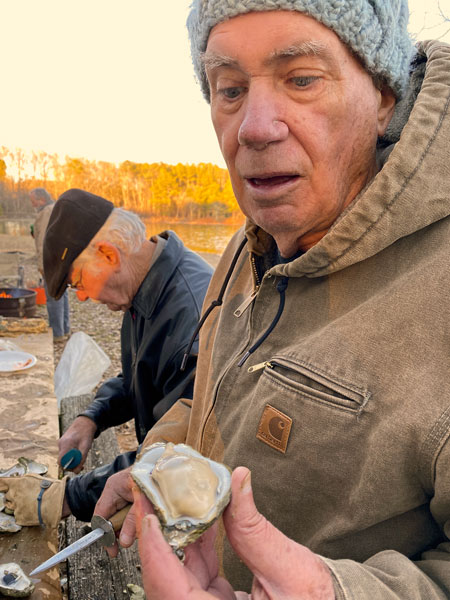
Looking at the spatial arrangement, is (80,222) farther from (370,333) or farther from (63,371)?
(63,371)

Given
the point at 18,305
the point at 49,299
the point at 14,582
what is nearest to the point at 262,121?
the point at 14,582

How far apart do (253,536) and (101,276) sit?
237cm

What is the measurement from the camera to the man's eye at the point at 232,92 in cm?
126

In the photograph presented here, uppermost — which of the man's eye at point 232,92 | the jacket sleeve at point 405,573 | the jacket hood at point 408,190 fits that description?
the man's eye at point 232,92

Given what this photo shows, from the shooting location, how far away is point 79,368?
18.7 ft

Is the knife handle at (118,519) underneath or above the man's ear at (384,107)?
underneath

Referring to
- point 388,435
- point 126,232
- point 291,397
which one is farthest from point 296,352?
point 126,232

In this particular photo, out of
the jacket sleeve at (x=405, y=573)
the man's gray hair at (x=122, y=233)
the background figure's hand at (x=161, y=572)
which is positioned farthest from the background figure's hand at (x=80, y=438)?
the jacket sleeve at (x=405, y=573)

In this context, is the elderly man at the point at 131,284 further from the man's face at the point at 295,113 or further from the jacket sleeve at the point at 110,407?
the man's face at the point at 295,113

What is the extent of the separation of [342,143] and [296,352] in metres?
0.56

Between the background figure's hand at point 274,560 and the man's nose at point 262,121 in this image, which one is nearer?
the background figure's hand at point 274,560

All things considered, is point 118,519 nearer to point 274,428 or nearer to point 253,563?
point 274,428

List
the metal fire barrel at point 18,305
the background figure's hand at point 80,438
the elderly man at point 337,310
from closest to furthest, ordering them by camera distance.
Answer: the elderly man at point 337,310
the background figure's hand at point 80,438
the metal fire barrel at point 18,305

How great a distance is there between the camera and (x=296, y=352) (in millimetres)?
1197
